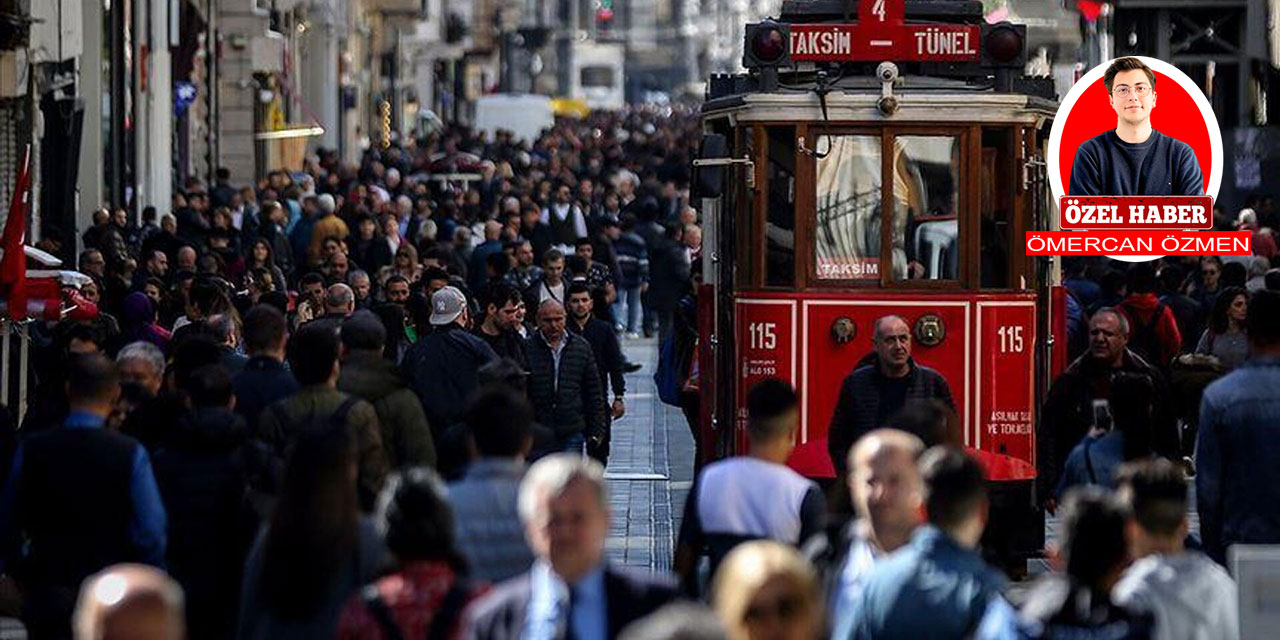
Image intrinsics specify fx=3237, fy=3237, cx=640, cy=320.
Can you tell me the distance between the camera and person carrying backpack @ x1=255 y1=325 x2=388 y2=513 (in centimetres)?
1098

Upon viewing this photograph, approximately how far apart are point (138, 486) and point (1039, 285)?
663 centimetres

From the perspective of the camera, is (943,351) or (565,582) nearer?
(565,582)

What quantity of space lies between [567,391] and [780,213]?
60.5 inches

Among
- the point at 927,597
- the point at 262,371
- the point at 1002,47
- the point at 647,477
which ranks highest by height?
the point at 1002,47

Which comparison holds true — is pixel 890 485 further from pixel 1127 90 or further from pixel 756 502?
pixel 1127 90

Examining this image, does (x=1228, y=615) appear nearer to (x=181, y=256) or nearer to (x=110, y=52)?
(x=181, y=256)

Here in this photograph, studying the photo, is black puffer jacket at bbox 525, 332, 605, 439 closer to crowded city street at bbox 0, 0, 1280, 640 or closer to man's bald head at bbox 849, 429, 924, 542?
crowded city street at bbox 0, 0, 1280, 640

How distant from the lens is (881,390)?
1346 centimetres

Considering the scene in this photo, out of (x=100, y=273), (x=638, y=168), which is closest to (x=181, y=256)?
(x=100, y=273)

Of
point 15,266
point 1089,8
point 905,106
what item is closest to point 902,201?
point 905,106

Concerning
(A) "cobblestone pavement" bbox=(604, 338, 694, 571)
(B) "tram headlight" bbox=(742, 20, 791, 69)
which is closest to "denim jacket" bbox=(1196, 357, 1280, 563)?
(B) "tram headlight" bbox=(742, 20, 791, 69)

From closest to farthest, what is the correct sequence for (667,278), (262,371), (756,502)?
(756,502) → (262,371) → (667,278)

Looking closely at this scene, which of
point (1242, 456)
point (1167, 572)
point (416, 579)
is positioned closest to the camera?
point (1167, 572)

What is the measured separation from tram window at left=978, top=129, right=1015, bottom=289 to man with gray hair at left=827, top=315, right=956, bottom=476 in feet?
6.05
